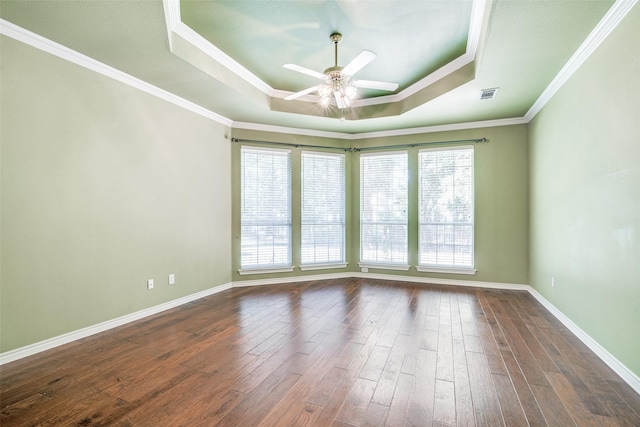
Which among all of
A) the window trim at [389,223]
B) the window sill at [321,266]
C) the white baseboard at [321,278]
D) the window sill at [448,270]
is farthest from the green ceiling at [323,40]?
the window sill at [321,266]

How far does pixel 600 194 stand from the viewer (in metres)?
2.62

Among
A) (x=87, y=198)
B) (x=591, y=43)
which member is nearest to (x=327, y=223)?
(x=87, y=198)

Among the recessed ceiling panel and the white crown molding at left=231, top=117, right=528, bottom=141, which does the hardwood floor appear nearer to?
the white crown molding at left=231, top=117, right=528, bottom=141

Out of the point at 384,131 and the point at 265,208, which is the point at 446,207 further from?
the point at 265,208

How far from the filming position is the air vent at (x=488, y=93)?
3.66m

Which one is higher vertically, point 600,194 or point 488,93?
point 488,93

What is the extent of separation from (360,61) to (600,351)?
3.21 metres

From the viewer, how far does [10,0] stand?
2158 millimetres

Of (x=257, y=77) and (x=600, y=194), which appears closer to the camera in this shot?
(x=600, y=194)

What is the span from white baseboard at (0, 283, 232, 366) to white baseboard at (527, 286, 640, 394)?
4531 millimetres

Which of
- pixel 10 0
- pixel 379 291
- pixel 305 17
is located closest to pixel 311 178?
pixel 379 291

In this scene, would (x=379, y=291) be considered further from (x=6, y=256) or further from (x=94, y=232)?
(x=6, y=256)

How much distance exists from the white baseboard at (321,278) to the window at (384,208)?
1.43ft

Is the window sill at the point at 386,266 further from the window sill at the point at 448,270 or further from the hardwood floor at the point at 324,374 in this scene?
the hardwood floor at the point at 324,374
